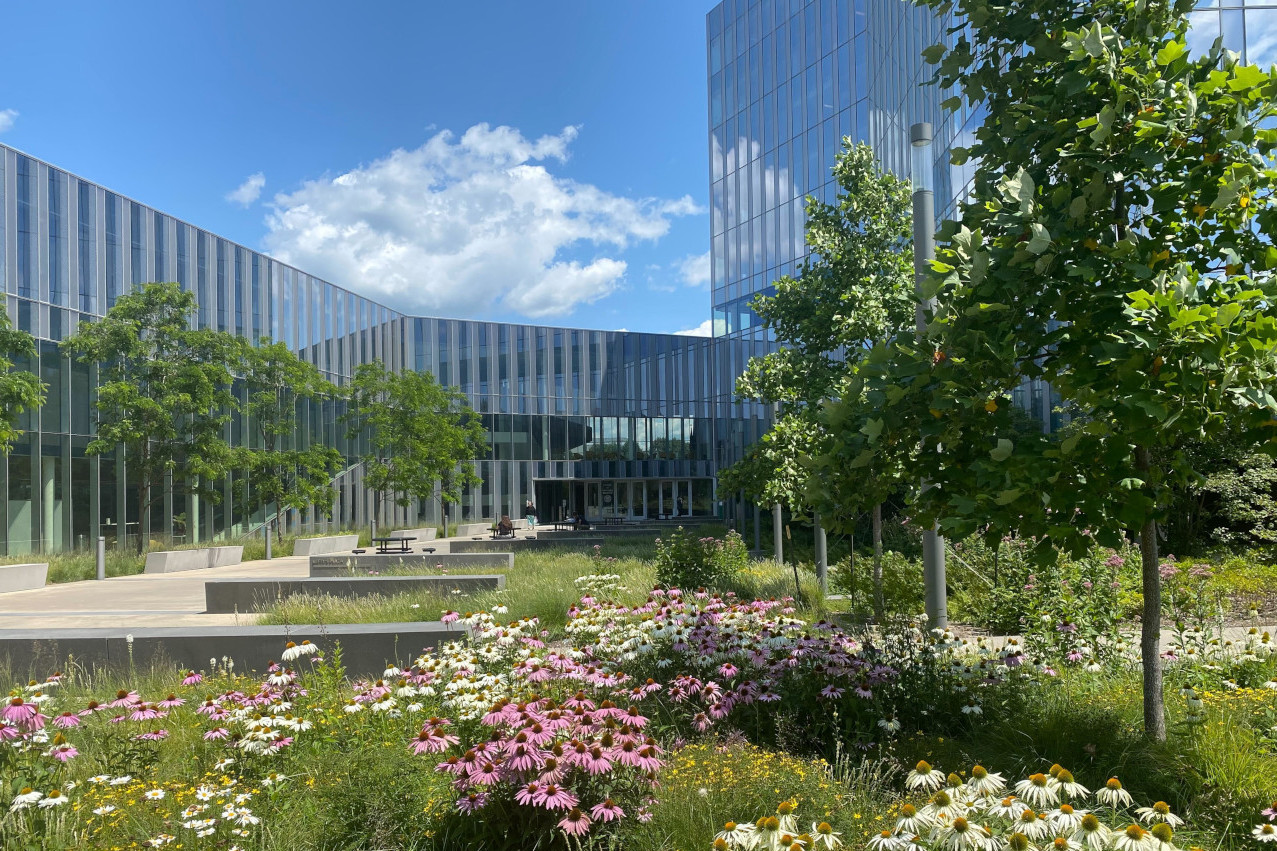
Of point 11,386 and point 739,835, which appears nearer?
point 739,835

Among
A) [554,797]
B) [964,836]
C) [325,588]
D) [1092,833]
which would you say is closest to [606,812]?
[554,797]

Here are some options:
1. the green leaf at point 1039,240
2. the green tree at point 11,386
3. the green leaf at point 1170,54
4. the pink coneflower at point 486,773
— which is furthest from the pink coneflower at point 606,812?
the green tree at point 11,386

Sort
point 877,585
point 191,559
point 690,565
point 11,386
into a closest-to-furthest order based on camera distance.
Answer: point 877,585 < point 690,565 < point 11,386 < point 191,559

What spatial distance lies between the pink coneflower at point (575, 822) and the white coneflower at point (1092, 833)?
65.6 inches

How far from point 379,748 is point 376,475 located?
99.7 ft

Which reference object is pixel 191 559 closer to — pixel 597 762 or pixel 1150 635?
pixel 597 762

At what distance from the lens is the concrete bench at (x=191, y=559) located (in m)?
22.5

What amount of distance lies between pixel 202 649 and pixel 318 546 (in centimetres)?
2307

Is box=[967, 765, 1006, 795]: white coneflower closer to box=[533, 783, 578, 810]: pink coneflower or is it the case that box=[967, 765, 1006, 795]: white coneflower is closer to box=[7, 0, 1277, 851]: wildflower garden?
box=[7, 0, 1277, 851]: wildflower garden

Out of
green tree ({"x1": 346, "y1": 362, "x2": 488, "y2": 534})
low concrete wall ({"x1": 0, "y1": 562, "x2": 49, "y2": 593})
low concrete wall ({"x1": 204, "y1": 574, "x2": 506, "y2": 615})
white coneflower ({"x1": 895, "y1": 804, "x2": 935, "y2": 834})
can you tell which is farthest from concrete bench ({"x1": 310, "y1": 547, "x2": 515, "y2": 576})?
green tree ({"x1": 346, "y1": 362, "x2": 488, "y2": 534})

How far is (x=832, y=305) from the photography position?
1197 cm

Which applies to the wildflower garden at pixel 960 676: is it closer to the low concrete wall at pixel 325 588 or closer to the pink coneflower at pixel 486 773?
the pink coneflower at pixel 486 773

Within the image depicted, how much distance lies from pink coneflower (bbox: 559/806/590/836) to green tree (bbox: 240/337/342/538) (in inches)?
1093

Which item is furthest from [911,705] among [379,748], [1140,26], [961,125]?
[961,125]
